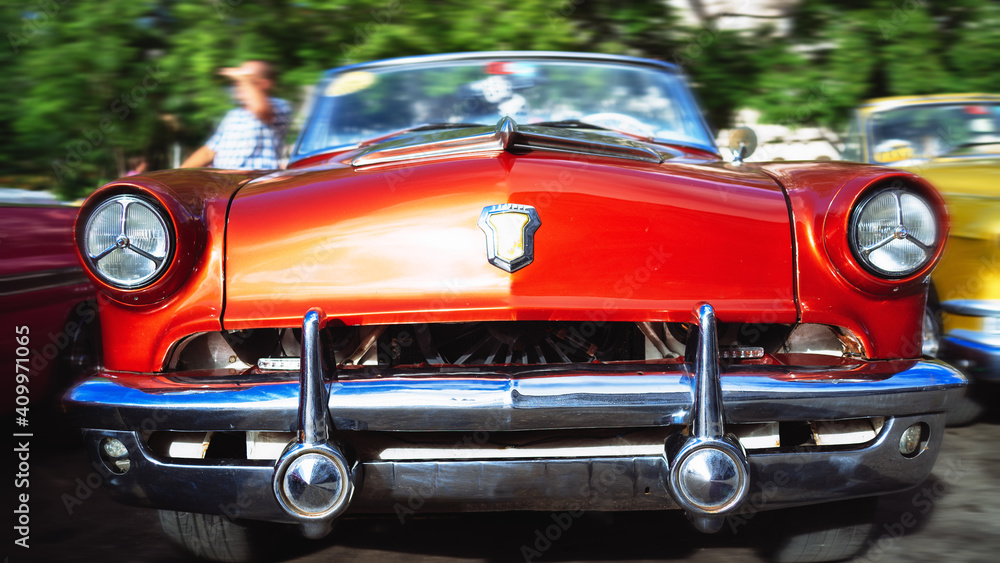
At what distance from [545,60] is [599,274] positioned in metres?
1.63

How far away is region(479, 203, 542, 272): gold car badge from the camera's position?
1.98m

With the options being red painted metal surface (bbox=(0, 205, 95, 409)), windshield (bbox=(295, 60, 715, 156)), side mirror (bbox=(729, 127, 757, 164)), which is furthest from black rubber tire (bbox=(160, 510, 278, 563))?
side mirror (bbox=(729, 127, 757, 164))

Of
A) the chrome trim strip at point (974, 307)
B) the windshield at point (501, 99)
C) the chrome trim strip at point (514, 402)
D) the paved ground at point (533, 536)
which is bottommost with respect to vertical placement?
the paved ground at point (533, 536)

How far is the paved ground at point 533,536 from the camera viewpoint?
242 cm

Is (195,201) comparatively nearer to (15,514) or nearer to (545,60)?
(15,514)

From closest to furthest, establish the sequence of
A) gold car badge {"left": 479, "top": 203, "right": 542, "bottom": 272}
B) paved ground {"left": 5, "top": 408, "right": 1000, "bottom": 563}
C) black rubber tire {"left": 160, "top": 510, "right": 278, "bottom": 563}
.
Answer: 1. gold car badge {"left": 479, "top": 203, "right": 542, "bottom": 272}
2. black rubber tire {"left": 160, "top": 510, "right": 278, "bottom": 563}
3. paved ground {"left": 5, "top": 408, "right": 1000, "bottom": 563}

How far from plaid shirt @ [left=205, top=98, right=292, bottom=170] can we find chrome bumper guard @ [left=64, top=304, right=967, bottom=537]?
2.21 metres

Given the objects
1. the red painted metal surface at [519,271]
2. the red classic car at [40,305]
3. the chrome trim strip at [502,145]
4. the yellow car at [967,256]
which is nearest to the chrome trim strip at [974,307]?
the yellow car at [967,256]

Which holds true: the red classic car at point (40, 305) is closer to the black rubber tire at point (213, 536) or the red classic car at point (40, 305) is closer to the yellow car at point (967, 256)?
the black rubber tire at point (213, 536)

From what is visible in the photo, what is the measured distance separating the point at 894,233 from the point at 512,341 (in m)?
0.94

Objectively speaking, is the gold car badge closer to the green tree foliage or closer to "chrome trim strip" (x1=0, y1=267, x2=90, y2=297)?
"chrome trim strip" (x1=0, y1=267, x2=90, y2=297)

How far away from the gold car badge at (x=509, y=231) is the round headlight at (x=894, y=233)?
756 millimetres

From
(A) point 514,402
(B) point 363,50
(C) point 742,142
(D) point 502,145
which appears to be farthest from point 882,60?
(A) point 514,402

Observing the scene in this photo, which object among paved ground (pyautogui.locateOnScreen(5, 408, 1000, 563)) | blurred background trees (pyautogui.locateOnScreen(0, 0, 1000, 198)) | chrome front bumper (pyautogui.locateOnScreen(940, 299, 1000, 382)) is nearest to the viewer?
paved ground (pyautogui.locateOnScreen(5, 408, 1000, 563))
